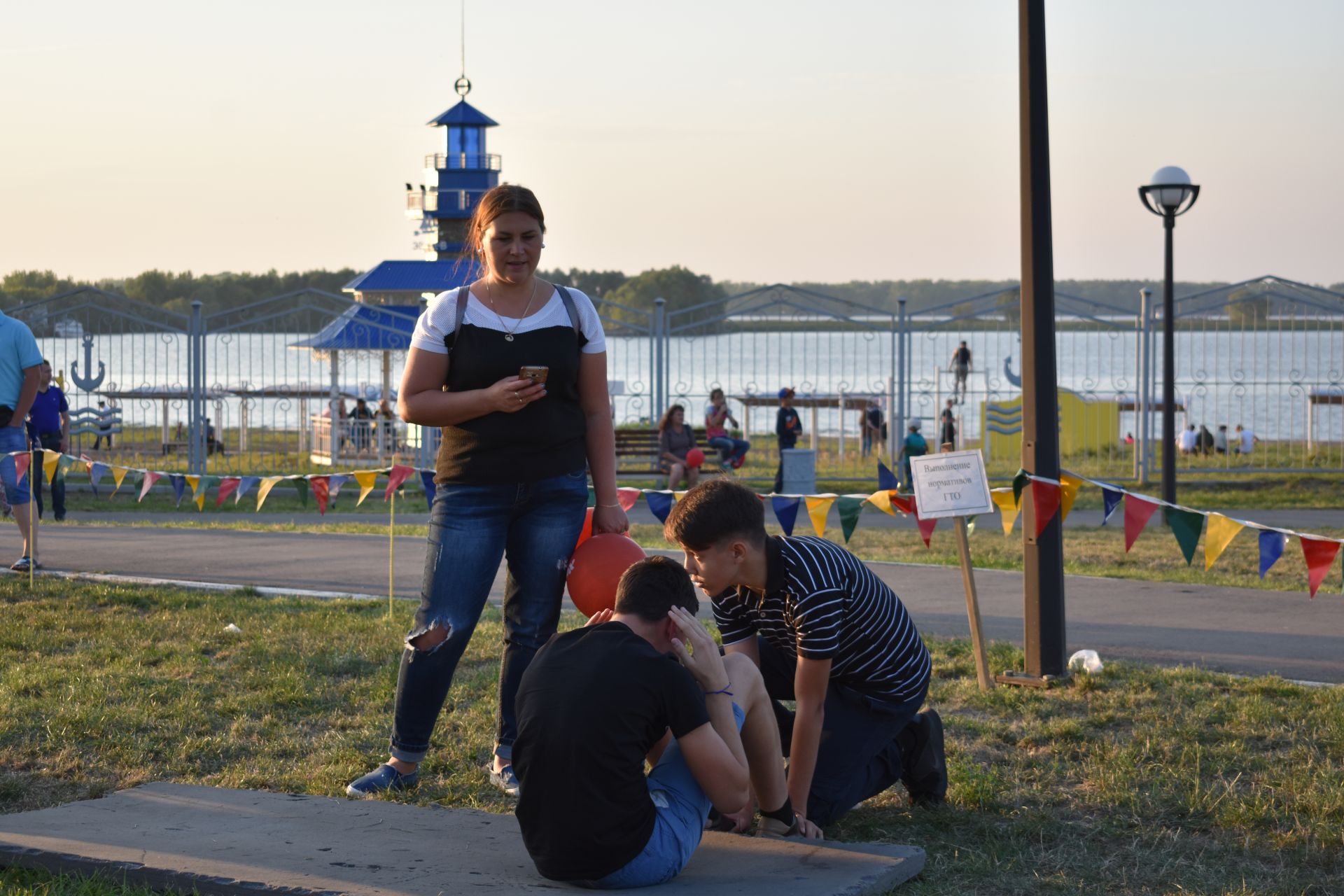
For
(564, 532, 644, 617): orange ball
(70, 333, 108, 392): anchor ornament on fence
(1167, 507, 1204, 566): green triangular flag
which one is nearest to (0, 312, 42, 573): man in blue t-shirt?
(564, 532, 644, 617): orange ball

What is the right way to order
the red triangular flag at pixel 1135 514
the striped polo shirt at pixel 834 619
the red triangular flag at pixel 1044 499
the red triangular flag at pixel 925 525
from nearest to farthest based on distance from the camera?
the striped polo shirt at pixel 834 619
the red triangular flag at pixel 1044 499
the red triangular flag at pixel 1135 514
the red triangular flag at pixel 925 525

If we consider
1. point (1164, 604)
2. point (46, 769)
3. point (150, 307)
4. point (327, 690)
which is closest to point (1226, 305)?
point (1164, 604)

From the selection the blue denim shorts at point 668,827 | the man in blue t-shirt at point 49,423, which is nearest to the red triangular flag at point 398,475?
the man in blue t-shirt at point 49,423

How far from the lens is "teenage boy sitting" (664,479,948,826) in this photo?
421cm

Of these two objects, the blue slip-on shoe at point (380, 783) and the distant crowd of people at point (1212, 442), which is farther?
the distant crowd of people at point (1212, 442)

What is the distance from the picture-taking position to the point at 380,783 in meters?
5.15

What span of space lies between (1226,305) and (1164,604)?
13.5 meters

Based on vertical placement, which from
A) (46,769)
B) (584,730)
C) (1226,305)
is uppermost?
(1226,305)

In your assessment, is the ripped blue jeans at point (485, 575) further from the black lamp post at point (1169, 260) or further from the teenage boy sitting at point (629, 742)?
the black lamp post at point (1169, 260)

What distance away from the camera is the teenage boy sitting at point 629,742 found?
12.2 feet

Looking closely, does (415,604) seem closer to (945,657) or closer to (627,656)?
(945,657)

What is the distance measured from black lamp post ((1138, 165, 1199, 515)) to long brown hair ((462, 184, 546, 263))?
11.6 meters

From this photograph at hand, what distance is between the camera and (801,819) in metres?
4.45

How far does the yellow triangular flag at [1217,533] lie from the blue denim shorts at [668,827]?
11.4 feet
